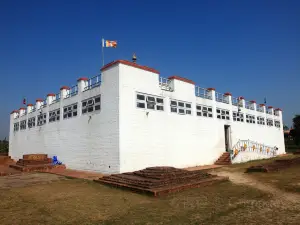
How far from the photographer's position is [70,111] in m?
18.8

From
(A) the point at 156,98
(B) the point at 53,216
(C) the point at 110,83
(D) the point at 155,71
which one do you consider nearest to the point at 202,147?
(A) the point at 156,98

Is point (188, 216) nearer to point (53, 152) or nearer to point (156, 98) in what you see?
point (156, 98)

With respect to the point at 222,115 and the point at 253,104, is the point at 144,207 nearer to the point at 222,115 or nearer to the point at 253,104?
the point at 222,115

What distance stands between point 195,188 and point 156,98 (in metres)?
7.72

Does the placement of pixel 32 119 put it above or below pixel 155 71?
below

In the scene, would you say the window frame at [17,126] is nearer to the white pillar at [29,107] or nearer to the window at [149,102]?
the white pillar at [29,107]

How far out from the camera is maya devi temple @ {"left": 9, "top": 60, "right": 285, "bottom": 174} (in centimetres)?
1428

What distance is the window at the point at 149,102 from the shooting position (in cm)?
1511

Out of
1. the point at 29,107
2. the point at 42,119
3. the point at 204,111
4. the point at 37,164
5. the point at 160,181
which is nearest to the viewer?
the point at 160,181

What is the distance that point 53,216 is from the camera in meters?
6.07

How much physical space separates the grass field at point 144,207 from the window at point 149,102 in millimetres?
6779

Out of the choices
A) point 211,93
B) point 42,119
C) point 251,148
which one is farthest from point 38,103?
point 251,148

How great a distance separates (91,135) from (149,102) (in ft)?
15.2

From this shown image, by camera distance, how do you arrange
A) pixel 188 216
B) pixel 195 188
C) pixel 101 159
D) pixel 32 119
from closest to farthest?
pixel 188 216 < pixel 195 188 < pixel 101 159 < pixel 32 119
